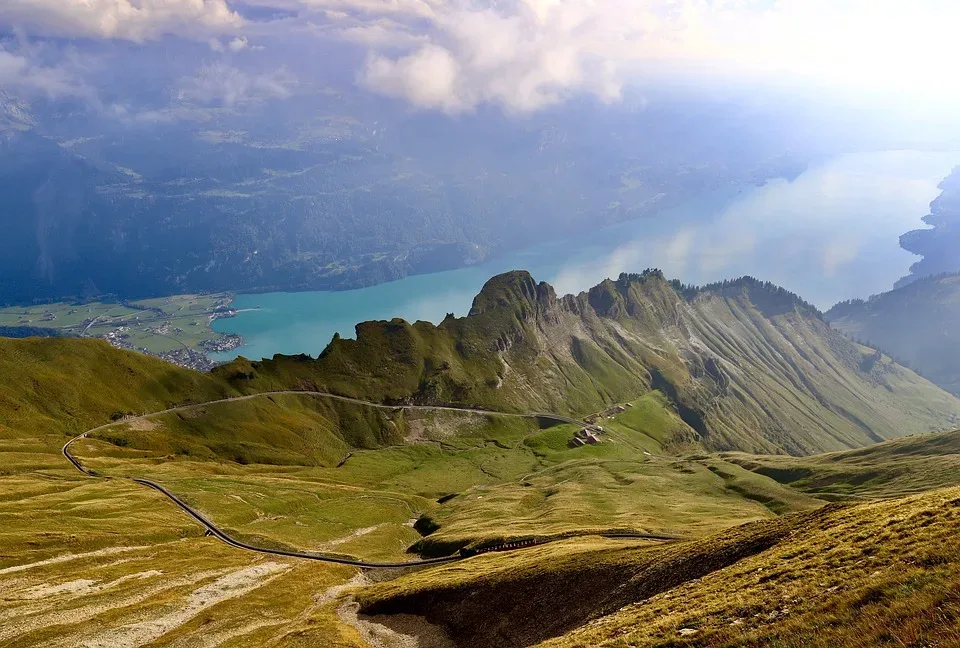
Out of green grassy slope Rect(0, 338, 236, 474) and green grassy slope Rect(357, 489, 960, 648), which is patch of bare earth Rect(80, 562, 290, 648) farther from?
green grassy slope Rect(0, 338, 236, 474)

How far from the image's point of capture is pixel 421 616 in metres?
63.3

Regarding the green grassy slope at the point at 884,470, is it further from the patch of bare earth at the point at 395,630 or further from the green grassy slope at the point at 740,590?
the patch of bare earth at the point at 395,630

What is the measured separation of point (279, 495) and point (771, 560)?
13211 cm

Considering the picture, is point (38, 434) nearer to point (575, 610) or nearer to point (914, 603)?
point (575, 610)

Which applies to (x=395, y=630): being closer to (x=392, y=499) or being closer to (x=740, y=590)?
(x=740, y=590)

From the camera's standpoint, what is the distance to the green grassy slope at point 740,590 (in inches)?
884

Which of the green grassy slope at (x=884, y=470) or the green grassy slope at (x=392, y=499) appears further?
the green grassy slope at (x=884, y=470)

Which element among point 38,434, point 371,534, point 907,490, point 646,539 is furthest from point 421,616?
point 38,434

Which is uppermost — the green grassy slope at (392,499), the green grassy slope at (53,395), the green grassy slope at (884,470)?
the green grassy slope at (53,395)

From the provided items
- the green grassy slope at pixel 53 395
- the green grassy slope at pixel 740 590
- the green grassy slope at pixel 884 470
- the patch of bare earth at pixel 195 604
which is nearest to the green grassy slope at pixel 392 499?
the green grassy slope at pixel 53 395

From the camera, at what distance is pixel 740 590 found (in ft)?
110

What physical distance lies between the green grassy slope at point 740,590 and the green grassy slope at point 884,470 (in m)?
110

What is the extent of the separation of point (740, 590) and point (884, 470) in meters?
166

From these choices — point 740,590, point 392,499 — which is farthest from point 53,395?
point 740,590
